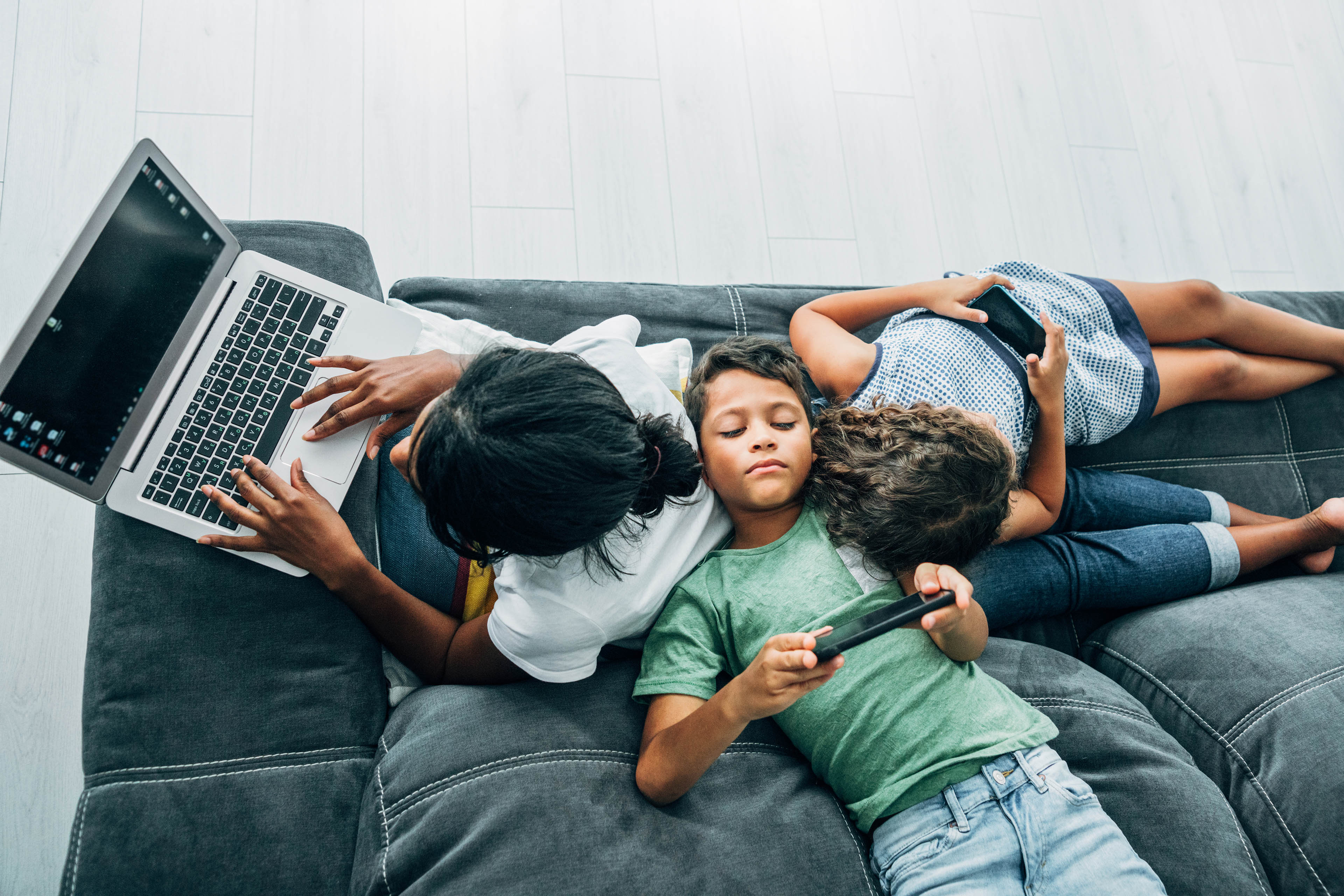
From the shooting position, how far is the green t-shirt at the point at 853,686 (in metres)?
1.06

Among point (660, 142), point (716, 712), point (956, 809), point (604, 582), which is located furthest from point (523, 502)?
point (660, 142)

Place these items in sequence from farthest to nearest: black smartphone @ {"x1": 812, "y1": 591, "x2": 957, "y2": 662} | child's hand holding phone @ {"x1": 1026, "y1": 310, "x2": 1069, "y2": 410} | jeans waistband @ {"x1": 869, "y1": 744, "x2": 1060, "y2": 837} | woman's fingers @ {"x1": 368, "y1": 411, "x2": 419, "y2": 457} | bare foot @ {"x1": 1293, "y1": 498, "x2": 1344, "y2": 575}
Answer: bare foot @ {"x1": 1293, "y1": 498, "x2": 1344, "y2": 575} < child's hand holding phone @ {"x1": 1026, "y1": 310, "x2": 1069, "y2": 410} < woman's fingers @ {"x1": 368, "y1": 411, "x2": 419, "y2": 457} < jeans waistband @ {"x1": 869, "y1": 744, "x2": 1060, "y2": 837} < black smartphone @ {"x1": 812, "y1": 591, "x2": 957, "y2": 662}

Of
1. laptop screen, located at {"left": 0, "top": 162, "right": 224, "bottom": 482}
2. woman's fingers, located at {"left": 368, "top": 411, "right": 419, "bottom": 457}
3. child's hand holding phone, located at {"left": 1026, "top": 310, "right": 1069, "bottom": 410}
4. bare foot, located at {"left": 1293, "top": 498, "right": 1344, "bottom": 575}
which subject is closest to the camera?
laptop screen, located at {"left": 0, "top": 162, "right": 224, "bottom": 482}

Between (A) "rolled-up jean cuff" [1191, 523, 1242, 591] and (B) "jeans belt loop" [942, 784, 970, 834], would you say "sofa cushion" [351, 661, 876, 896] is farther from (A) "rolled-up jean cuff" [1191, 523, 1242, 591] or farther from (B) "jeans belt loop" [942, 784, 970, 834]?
(A) "rolled-up jean cuff" [1191, 523, 1242, 591]

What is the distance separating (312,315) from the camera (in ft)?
3.96

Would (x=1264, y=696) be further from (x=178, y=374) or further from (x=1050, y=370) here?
(x=178, y=374)

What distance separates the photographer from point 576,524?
34.9 inches

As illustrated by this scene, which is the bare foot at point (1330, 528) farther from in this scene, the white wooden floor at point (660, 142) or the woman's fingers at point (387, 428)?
the woman's fingers at point (387, 428)

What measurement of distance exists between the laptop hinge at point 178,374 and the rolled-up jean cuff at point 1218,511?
1.69 m

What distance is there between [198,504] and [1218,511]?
5.51ft

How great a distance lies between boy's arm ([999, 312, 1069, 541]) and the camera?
1290 mm

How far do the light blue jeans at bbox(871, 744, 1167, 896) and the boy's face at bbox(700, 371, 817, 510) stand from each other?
0.46 metres

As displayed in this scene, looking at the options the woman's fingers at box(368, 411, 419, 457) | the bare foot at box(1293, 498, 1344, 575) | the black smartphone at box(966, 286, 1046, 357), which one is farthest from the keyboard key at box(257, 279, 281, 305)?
the bare foot at box(1293, 498, 1344, 575)

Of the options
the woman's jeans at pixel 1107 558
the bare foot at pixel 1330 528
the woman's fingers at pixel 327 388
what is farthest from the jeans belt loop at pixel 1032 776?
the woman's fingers at pixel 327 388
